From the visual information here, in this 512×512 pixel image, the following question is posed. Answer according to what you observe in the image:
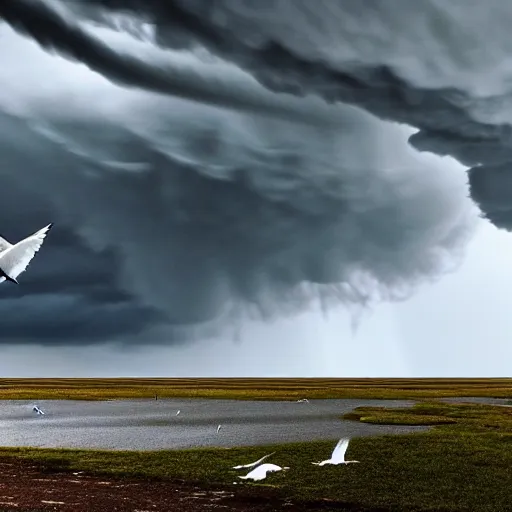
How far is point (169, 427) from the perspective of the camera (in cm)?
5144

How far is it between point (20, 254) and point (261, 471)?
2111cm

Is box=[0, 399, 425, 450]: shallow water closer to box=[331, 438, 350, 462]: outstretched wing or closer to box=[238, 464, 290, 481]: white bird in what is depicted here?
box=[331, 438, 350, 462]: outstretched wing

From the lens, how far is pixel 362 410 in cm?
6831

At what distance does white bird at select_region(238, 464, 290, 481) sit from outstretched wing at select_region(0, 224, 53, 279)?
20.3 metres

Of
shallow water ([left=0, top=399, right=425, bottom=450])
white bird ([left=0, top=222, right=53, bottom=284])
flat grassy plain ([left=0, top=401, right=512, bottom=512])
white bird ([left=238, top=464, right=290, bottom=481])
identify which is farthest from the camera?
shallow water ([left=0, top=399, right=425, bottom=450])

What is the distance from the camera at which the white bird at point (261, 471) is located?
2725cm

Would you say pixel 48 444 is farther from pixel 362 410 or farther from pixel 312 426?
pixel 362 410

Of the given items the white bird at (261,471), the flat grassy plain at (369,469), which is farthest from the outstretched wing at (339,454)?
the white bird at (261,471)

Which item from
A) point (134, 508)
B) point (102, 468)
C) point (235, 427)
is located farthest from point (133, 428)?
point (134, 508)

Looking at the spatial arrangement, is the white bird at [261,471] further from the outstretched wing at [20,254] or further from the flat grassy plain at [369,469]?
the outstretched wing at [20,254]

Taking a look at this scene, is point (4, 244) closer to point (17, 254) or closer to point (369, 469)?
point (17, 254)

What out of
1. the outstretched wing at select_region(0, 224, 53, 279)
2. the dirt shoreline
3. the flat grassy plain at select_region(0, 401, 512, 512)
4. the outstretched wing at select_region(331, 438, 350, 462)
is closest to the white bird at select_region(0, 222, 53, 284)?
the outstretched wing at select_region(0, 224, 53, 279)

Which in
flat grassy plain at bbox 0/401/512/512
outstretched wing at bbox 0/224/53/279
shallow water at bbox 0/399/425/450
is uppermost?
outstretched wing at bbox 0/224/53/279

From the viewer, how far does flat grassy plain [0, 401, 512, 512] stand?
2381 cm
